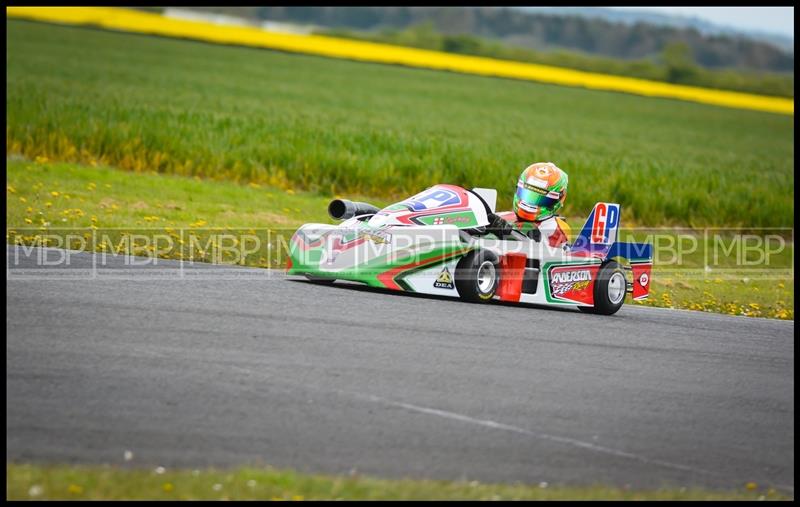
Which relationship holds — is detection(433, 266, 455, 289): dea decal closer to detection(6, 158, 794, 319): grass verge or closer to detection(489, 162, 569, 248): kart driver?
detection(489, 162, 569, 248): kart driver

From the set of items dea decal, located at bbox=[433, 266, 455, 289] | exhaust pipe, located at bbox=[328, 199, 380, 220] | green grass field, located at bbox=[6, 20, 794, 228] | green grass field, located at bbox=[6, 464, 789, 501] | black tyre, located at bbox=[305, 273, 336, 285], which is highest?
green grass field, located at bbox=[6, 20, 794, 228]

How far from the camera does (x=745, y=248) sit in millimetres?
17641

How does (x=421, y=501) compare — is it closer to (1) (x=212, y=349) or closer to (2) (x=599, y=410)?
(2) (x=599, y=410)

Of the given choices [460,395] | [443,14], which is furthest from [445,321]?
[443,14]

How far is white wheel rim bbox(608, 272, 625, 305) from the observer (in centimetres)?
1002

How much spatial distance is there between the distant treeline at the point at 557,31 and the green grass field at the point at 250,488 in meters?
64.7

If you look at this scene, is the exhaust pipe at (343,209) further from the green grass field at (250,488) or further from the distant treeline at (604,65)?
the distant treeline at (604,65)

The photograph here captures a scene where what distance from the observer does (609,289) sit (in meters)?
9.98

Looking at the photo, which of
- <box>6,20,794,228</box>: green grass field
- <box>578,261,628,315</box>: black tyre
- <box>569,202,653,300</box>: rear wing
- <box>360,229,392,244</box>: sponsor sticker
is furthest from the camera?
<box>6,20,794,228</box>: green grass field

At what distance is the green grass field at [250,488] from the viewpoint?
4410 mm

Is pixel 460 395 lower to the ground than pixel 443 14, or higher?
lower

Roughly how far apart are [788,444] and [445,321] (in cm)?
272

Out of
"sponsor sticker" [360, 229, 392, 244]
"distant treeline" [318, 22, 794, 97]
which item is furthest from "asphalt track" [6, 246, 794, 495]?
"distant treeline" [318, 22, 794, 97]

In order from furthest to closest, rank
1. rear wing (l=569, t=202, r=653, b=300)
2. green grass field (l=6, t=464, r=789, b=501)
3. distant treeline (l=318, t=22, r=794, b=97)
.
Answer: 1. distant treeline (l=318, t=22, r=794, b=97)
2. rear wing (l=569, t=202, r=653, b=300)
3. green grass field (l=6, t=464, r=789, b=501)
